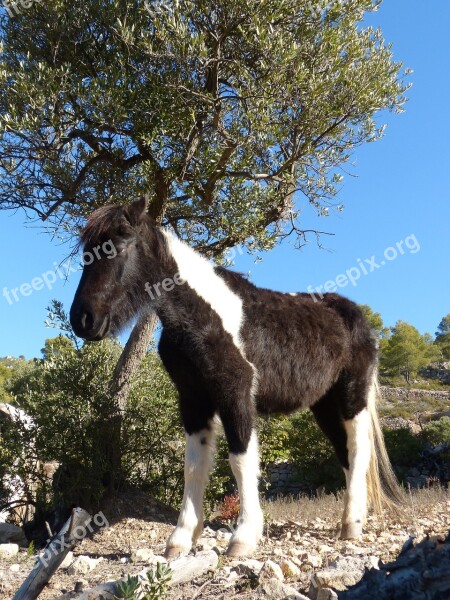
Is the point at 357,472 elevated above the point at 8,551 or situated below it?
above

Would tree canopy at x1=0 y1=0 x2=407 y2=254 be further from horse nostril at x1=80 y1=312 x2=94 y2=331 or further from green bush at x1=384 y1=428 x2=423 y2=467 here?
green bush at x1=384 y1=428 x2=423 y2=467

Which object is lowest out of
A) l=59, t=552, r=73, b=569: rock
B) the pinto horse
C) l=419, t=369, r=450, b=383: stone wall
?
l=59, t=552, r=73, b=569: rock

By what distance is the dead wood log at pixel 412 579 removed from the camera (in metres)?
2.23

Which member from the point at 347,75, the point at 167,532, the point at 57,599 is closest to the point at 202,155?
the point at 347,75

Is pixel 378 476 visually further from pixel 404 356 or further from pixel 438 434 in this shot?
pixel 404 356

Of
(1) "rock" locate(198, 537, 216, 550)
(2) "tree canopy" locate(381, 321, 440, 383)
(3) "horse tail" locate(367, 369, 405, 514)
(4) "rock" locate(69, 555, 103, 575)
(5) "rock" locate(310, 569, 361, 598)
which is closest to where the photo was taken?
(5) "rock" locate(310, 569, 361, 598)

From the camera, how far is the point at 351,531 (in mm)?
5891

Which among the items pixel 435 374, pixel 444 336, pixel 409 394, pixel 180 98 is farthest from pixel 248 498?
pixel 444 336

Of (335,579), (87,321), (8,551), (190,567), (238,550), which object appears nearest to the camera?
(335,579)

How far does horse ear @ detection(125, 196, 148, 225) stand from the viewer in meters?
5.24

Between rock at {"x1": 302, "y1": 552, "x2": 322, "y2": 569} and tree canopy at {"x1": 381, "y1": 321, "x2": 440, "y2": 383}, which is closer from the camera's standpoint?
rock at {"x1": 302, "y1": 552, "x2": 322, "y2": 569}

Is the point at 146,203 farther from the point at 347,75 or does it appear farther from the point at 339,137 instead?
the point at 339,137

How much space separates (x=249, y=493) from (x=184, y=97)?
6.34 metres

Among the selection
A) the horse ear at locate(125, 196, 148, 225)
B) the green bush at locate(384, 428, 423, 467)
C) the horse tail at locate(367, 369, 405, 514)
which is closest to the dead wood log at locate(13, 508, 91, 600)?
the horse ear at locate(125, 196, 148, 225)
